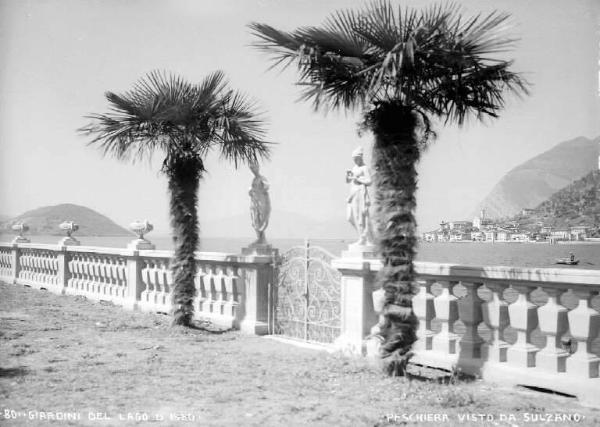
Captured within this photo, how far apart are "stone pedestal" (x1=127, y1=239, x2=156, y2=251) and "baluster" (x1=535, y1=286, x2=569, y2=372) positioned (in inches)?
374

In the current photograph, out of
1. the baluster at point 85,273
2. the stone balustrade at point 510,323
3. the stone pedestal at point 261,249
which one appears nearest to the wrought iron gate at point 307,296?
the stone pedestal at point 261,249

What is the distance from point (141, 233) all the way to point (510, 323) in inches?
372

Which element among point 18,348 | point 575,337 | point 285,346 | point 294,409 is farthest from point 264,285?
point 575,337

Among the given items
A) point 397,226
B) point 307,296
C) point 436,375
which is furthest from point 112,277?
point 397,226

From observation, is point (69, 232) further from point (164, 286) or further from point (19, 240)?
point (164, 286)

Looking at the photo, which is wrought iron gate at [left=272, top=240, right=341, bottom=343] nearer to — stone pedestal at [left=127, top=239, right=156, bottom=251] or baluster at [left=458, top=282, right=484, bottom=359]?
baluster at [left=458, top=282, right=484, bottom=359]

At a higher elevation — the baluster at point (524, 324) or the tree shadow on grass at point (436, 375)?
the baluster at point (524, 324)

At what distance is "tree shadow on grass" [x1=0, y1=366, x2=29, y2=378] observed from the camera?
A: 6855mm

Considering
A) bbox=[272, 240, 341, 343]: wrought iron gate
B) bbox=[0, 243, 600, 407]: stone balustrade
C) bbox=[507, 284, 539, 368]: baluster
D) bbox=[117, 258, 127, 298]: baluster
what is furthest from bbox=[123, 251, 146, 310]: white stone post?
bbox=[507, 284, 539, 368]: baluster

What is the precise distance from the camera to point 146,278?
1316 cm

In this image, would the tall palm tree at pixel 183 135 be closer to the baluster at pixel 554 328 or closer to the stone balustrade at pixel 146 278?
the stone balustrade at pixel 146 278

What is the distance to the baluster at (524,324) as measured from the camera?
20.5 feet

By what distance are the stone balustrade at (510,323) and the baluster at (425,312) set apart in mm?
12

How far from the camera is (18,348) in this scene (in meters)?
8.45
